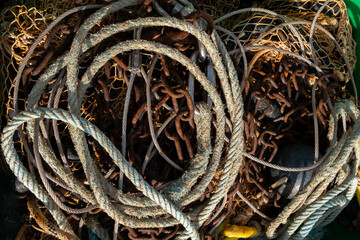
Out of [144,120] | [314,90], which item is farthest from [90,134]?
[314,90]

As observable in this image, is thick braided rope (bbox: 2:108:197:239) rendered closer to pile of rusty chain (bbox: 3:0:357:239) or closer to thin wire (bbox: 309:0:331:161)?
pile of rusty chain (bbox: 3:0:357:239)

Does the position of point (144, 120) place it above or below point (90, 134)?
below

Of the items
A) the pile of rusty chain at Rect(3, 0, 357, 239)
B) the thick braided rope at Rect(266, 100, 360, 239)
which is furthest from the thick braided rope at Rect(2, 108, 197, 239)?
the thick braided rope at Rect(266, 100, 360, 239)

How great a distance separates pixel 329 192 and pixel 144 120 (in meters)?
0.97

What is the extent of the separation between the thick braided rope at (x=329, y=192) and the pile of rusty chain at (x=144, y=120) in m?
0.07

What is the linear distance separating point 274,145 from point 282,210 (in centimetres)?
33

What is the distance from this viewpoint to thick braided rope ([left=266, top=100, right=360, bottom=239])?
1.73 meters

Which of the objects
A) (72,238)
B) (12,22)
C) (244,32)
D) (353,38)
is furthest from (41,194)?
(353,38)

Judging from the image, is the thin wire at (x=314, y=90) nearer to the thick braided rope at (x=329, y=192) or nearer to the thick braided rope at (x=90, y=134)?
the thick braided rope at (x=329, y=192)

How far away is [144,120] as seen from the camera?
5.37ft

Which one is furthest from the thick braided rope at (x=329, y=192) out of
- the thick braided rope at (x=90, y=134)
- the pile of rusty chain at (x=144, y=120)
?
the thick braided rope at (x=90, y=134)

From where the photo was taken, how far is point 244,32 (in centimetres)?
188

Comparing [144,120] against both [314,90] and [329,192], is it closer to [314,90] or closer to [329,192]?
[314,90]

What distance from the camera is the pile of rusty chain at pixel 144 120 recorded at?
1.47 metres
